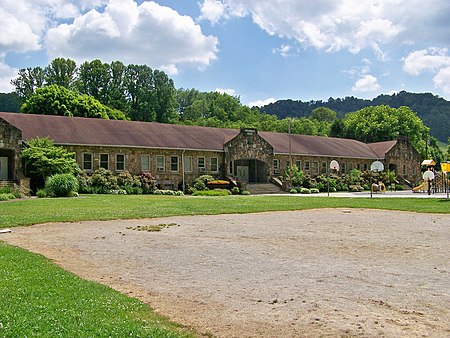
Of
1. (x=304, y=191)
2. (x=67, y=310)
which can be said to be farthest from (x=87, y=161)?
(x=67, y=310)

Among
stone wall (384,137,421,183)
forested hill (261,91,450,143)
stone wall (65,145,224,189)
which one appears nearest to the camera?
stone wall (65,145,224,189)

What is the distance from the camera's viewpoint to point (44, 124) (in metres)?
38.2

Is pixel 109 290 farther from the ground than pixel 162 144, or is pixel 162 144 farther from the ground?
pixel 162 144

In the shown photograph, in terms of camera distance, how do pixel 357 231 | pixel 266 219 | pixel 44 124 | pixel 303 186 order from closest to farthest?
pixel 357 231 < pixel 266 219 < pixel 44 124 < pixel 303 186

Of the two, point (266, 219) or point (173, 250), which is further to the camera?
point (266, 219)

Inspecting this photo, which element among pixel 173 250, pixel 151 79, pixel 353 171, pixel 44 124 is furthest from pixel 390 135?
pixel 173 250

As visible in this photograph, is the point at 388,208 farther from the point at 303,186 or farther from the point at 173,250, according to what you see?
the point at 303,186

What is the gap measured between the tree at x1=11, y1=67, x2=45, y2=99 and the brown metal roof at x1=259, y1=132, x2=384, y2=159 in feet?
119

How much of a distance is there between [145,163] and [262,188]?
440 inches

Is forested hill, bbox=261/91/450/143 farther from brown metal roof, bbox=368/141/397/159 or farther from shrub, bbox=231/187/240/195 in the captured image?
shrub, bbox=231/187/240/195

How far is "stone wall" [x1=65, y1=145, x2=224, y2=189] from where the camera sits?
37.4 metres

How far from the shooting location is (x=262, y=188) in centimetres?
4472

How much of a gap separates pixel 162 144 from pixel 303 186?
15.4 metres

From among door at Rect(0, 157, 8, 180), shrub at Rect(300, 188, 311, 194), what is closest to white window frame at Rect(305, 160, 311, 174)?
shrub at Rect(300, 188, 311, 194)
